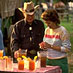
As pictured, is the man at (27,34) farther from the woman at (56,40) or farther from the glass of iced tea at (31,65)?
the glass of iced tea at (31,65)

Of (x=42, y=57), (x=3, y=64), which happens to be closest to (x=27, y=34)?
(x=42, y=57)

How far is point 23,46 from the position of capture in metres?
7.84

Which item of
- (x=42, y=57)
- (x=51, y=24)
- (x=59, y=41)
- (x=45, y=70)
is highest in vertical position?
(x=51, y=24)

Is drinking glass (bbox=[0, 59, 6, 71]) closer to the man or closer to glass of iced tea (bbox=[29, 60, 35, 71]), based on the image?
glass of iced tea (bbox=[29, 60, 35, 71])

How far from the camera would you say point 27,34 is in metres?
7.90

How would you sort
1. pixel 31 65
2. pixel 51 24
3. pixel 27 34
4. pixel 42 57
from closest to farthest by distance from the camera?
pixel 31 65 < pixel 42 57 < pixel 51 24 < pixel 27 34

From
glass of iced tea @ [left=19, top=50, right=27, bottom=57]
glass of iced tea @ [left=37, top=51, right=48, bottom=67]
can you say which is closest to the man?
glass of iced tea @ [left=19, top=50, right=27, bottom=57]

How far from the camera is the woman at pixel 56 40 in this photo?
7.32 m

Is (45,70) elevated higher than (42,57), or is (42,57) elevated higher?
(42,57)

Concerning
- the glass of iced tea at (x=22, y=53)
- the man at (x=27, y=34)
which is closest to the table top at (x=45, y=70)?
the glass of iced tea at (x=22, y=53)

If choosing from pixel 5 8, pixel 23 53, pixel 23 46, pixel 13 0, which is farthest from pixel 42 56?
pixel 13 0

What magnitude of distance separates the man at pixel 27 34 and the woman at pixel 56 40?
1.72ft

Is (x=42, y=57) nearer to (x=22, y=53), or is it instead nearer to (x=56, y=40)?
(x=22, y=53)

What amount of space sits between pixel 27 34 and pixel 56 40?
72 centimetres
